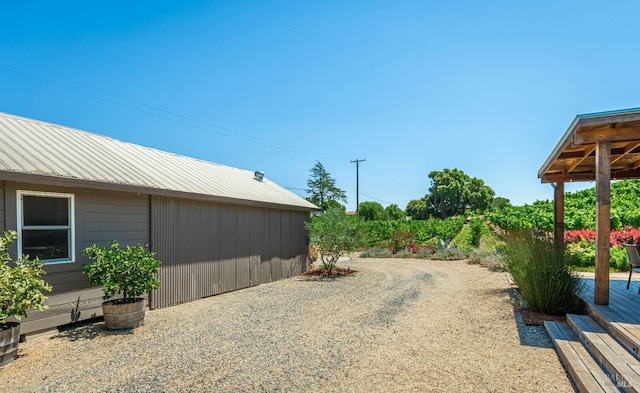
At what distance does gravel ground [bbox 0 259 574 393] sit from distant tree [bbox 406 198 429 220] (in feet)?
119

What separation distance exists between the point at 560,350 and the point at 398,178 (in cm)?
4954

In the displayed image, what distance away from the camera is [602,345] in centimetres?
367

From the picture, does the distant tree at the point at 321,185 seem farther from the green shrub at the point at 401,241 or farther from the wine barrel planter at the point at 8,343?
the wine barrel planter at the point at 8,343

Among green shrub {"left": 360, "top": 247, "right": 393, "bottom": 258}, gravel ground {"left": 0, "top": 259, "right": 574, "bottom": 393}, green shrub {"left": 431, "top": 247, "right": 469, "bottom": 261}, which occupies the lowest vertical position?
green shrub {"left": 360, "top": 247, "right": 393, "bottom": 258}

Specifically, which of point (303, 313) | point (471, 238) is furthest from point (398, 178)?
point (303, 313)

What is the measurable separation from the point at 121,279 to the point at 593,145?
7885 millimetres

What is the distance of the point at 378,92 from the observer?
1341 cm

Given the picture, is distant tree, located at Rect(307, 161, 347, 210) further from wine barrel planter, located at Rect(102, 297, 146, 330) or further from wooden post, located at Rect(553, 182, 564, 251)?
wine barrel planter, located at Rect(102, 297, 146, 330)

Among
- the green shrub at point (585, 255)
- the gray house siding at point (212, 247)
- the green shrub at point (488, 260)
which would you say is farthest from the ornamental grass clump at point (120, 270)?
the green shrub at point (585, 255)

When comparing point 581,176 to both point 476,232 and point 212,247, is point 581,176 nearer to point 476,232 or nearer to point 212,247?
point 212,247

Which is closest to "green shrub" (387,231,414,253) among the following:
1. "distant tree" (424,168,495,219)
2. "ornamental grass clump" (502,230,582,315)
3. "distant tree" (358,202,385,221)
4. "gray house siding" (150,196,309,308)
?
"gray house siding" (150,196,309,308)

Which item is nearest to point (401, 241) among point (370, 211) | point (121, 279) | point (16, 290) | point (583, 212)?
point (583, 212)

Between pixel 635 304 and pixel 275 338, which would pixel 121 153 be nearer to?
pixel 275 338

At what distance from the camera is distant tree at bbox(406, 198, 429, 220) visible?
4269 centimetres
